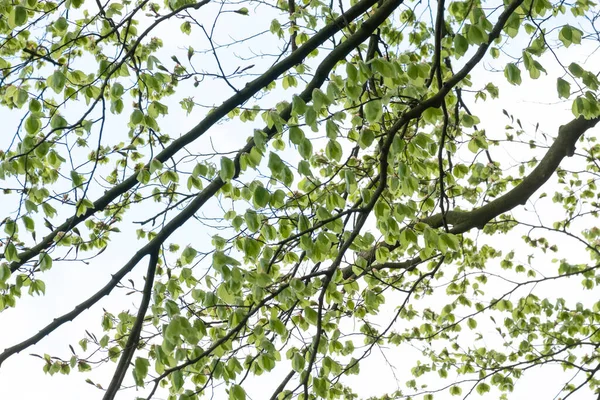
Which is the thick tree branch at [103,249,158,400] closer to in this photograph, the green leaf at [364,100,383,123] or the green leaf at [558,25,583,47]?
the green leaf at [364,100,383,123]

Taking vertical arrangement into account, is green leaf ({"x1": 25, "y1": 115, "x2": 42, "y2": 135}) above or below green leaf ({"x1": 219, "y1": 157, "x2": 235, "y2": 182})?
above

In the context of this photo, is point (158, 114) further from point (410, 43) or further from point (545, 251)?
point (545, 251)

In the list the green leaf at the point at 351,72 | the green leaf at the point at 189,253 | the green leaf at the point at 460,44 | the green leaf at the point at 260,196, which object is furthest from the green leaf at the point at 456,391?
the green leaf at the point at 351,72

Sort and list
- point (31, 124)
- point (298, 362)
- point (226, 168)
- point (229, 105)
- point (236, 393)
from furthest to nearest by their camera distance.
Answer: point (31, 124) < point (229, 105) < point (298, 362) < point (226, 168) < point (236, 393)

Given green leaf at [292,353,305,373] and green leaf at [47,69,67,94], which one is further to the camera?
green leaf at [47,69,67,94]

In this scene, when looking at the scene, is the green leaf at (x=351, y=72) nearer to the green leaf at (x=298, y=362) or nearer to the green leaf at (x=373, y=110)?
the green leaf at (x=373, y=110)

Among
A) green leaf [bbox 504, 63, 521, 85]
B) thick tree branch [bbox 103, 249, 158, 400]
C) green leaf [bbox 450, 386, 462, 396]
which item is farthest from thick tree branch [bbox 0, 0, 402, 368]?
green leaf [bbox 450, 386, 462, 396]

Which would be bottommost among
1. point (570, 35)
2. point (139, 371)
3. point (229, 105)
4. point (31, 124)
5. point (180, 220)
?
point (139, 371)

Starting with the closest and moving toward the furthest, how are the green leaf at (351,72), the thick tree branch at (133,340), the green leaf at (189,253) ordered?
the green leaf at (351,72)
the thick tree branch at (133,340)
the green leaf at (189,253)

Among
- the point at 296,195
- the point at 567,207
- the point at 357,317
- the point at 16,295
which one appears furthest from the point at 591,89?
the point at 567,207

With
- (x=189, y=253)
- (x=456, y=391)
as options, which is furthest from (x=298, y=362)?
(x=456, y=391)

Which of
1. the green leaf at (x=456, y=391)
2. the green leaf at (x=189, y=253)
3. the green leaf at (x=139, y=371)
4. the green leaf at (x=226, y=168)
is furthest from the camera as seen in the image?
the green leaf at (x=456, y=391)

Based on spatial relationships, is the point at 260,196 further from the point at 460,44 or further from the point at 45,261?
the point at 45,261

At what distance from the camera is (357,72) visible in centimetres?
320
